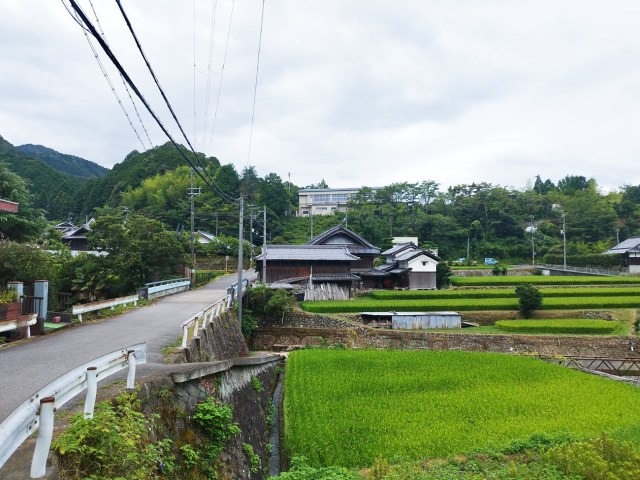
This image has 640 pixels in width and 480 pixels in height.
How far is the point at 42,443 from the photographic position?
3.99m

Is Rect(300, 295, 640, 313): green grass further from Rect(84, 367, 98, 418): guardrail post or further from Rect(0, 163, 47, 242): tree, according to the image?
Rect(84, 367, 98, 418): guardrail post

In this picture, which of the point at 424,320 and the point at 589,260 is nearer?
the point at 424,320

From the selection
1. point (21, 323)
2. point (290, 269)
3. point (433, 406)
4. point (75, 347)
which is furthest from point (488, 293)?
point (21, 323)

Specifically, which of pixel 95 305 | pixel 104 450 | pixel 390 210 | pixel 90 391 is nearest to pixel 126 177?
pixel 390 210

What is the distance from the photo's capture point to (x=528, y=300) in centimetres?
3042

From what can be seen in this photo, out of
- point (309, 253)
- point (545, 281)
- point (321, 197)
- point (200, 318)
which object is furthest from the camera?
point (321, 197)

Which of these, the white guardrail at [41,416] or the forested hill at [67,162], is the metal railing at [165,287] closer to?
the white guardrail at [41,416]

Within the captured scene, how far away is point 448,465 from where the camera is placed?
9.80m

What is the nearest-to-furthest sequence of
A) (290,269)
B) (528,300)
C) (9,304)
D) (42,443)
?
(42,443) → (9,304) → (528,300) → (290,269)

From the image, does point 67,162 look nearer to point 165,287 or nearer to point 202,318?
point 165,287

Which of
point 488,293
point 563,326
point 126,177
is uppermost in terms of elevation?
point 126,177

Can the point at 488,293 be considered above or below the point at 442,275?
below

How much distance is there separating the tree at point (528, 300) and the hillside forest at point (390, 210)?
32.5 meters

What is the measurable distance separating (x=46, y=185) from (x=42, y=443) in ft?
330
